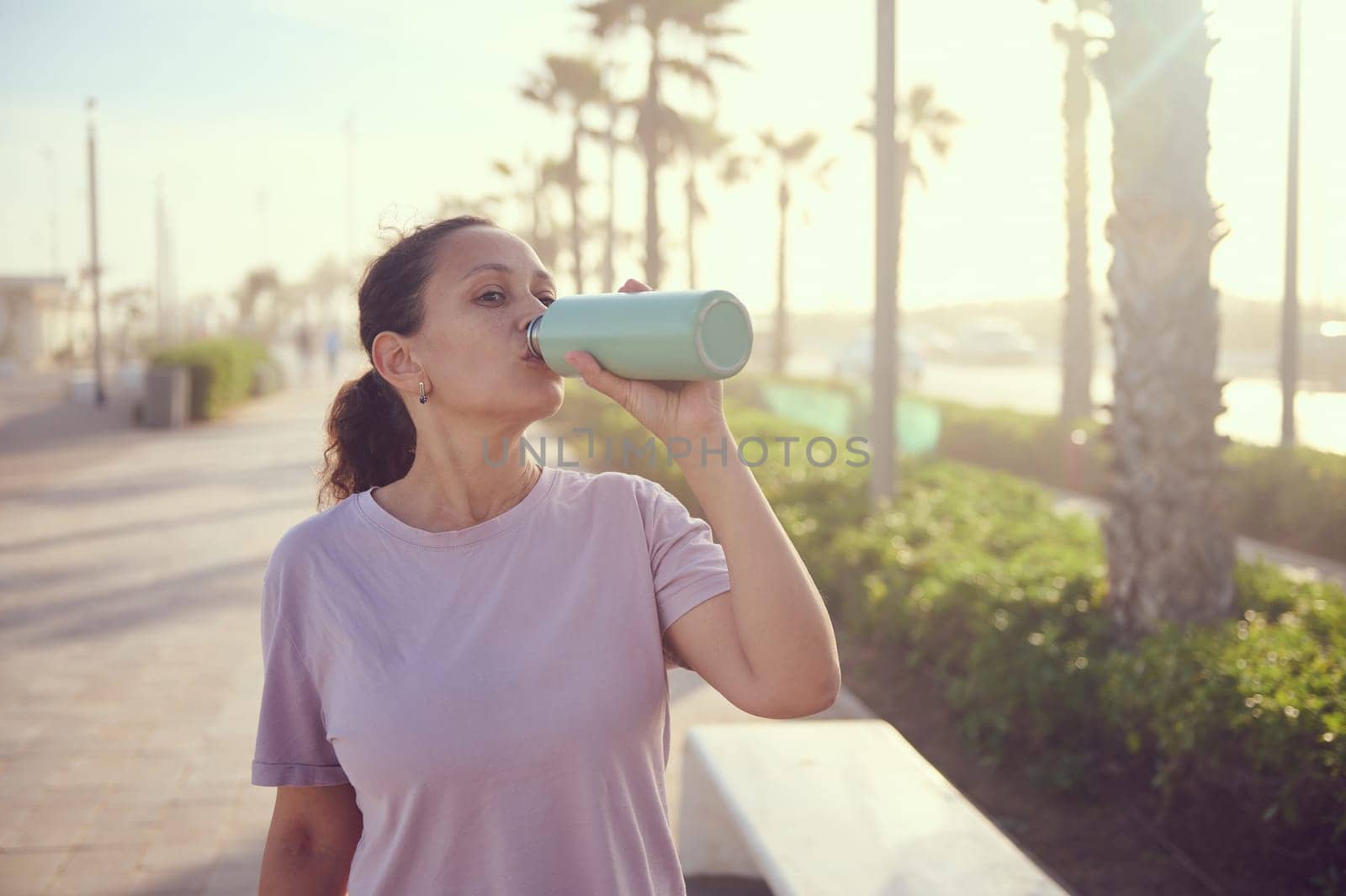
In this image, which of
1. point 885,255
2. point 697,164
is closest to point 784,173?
point 697,164

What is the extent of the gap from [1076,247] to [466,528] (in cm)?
1482

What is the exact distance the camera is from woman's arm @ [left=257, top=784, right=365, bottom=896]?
189 cm

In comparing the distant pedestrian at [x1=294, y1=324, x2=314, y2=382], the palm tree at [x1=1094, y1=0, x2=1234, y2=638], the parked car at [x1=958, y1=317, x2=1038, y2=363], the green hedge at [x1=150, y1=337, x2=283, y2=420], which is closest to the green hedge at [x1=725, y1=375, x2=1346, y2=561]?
the palm tree at [x1=1094, y1=0, x2=1234, y2=638]

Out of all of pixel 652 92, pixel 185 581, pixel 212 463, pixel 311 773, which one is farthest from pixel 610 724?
pixel 652 92

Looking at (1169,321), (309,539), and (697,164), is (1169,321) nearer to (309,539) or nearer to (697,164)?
(309,539)

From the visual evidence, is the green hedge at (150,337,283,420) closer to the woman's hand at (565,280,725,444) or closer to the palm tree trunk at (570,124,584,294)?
the palm tree trunk at (570,124,584,294)

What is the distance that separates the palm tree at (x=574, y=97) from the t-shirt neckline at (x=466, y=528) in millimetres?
24348

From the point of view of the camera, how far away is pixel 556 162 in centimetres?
3152

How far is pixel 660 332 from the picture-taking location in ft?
4.79

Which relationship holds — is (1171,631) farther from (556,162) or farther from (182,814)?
(556,162)

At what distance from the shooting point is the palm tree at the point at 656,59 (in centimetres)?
1866

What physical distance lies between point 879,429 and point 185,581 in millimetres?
5047

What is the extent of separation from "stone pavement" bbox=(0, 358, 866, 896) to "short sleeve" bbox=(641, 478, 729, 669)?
9.23 feet

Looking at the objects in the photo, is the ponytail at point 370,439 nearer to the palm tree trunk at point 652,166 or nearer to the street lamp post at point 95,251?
the palm tree trunk at point 652,166
